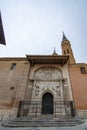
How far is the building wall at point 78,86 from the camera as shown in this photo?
37.3ft

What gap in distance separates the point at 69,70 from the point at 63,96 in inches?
144

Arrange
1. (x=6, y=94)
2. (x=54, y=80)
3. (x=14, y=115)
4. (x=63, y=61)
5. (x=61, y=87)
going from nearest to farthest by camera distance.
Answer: (x=14, y=115), (x=6, y=94), (x=61, y=87), (x=54, y=80), (x=63, y=61)

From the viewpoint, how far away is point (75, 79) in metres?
13.4

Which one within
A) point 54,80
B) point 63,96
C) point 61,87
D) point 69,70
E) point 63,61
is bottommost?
point 63,96

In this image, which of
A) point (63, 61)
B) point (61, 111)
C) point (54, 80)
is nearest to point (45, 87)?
point (54, 80)

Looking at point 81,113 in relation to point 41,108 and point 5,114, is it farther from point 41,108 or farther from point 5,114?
point 5,114

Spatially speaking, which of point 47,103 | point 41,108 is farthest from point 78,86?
point 41,108

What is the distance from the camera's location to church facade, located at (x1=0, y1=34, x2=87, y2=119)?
10969 mm

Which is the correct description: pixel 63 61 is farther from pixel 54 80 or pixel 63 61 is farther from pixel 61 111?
pixel 61 111

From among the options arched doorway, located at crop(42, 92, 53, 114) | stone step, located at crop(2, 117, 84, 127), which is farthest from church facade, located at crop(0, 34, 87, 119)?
stone step, located at crop(2, 117, 84, 127)

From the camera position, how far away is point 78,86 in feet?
41.7

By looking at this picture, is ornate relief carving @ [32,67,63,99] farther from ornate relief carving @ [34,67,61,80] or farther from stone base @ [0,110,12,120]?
stone base @ [0,110,12,120]

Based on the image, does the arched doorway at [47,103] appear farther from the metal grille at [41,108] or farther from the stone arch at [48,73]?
the stone arch at [48,73]

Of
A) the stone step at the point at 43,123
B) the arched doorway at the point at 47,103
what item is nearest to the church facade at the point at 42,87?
the arched doorway at the point at 47,103
